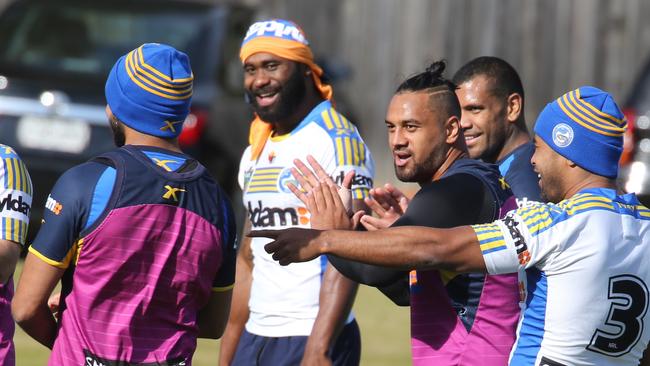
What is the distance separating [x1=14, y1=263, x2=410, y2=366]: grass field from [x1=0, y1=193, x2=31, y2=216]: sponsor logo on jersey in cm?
389

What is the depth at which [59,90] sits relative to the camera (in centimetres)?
1048

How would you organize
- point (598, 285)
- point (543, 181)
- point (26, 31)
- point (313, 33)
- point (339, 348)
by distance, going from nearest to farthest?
point (598, 285) → point (543, 181) → point (339, 348) → point (26, 31) → point (313, 33)

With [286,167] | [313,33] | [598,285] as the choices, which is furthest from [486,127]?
[313,33]

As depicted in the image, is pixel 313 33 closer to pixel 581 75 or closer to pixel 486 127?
pixel 581 75

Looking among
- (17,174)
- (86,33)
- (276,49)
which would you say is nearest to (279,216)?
(276,49)

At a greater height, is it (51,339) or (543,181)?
(543,181)

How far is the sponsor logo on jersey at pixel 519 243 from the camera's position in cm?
420

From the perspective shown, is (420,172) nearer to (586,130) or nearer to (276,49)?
(586,130)

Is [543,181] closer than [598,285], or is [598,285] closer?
[598,285]

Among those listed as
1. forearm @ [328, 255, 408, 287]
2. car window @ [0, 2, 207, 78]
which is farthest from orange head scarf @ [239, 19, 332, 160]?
car window @ [0, 2, 207, 78]

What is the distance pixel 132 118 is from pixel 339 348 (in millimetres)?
1750

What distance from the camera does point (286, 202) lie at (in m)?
6.02

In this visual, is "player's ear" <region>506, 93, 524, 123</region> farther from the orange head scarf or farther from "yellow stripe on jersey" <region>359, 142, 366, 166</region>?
the orange head scarf

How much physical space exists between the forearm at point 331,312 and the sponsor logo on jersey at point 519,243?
1.57m
